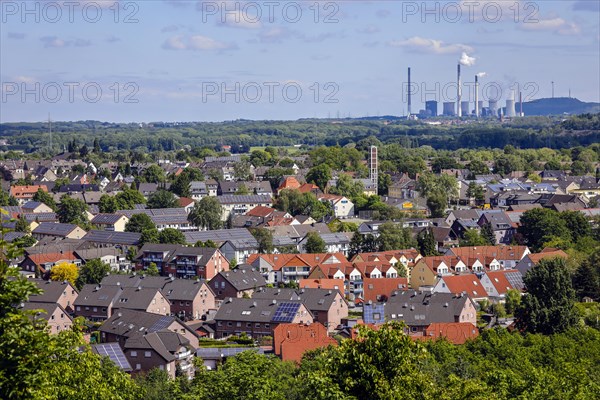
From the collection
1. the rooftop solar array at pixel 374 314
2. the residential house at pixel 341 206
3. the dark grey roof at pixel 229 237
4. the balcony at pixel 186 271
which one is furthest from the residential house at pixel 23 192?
the rooftop solar array at pixel 374 314

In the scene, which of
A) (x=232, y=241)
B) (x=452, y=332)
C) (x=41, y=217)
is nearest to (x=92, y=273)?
(x=232, y=241)

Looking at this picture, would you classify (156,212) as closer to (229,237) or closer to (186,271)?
(229,237)

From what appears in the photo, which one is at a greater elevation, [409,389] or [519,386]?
[409,389]

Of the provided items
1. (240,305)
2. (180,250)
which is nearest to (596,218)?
(180,250)

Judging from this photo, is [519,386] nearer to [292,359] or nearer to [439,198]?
[292,359]

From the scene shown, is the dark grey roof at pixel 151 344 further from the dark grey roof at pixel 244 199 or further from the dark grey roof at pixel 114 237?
the dark grey roof at pixel 244 199

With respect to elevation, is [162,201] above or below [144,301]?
above
